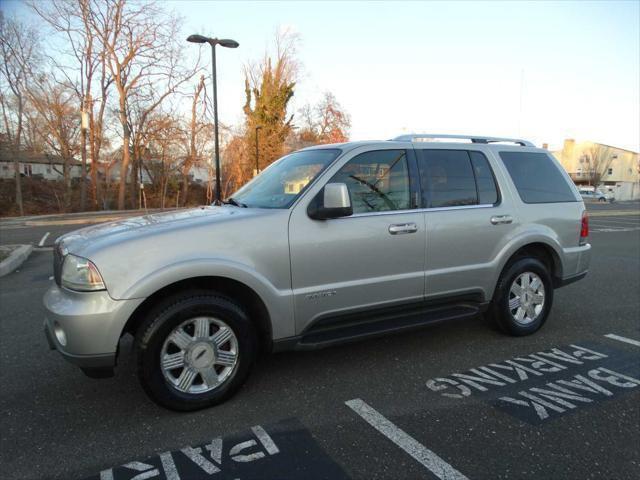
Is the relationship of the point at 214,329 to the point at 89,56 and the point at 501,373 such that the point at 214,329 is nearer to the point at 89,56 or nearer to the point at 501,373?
the point at 501,373

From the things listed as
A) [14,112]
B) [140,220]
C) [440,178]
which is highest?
[14,112]

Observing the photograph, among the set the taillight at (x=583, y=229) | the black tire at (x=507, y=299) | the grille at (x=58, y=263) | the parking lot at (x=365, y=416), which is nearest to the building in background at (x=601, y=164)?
the taillight at (x=583, y=229)

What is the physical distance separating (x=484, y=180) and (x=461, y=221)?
599mm

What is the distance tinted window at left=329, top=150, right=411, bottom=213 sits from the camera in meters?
3.52

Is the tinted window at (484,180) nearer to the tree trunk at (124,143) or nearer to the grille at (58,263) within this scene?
the grille at (58,263)

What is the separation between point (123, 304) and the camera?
272 centimetres

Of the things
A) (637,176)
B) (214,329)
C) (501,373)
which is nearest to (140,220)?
(214,329)

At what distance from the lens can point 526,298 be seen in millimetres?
4430

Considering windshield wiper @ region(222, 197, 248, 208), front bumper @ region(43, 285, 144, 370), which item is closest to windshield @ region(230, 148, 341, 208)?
windshield wiper @ region(222, 197, 248, 208)

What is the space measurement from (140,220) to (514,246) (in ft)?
11.2

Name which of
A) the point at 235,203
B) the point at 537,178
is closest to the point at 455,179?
the point at 537,178

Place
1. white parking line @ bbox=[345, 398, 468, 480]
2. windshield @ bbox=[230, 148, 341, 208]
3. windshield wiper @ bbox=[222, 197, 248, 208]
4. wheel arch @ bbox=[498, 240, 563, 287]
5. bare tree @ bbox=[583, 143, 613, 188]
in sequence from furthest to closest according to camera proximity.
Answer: bare tree @ bbox=[583, 143, 613, 188] < wheel arch @ bbox=[498, 240, 563, 287] < windshield wiper @ bbox=[222, 197, 248, 208] < windshield @ bbox=[230, 148, 341, 208] < white parking line @ bbox=[345, 398, 468, 480]

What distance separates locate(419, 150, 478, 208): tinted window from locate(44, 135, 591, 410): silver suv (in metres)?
0.01

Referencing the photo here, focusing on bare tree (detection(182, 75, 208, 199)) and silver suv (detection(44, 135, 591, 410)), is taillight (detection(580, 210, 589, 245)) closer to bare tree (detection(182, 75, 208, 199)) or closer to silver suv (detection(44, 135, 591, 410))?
silver suv (detection(44, 135, 591, 410))
